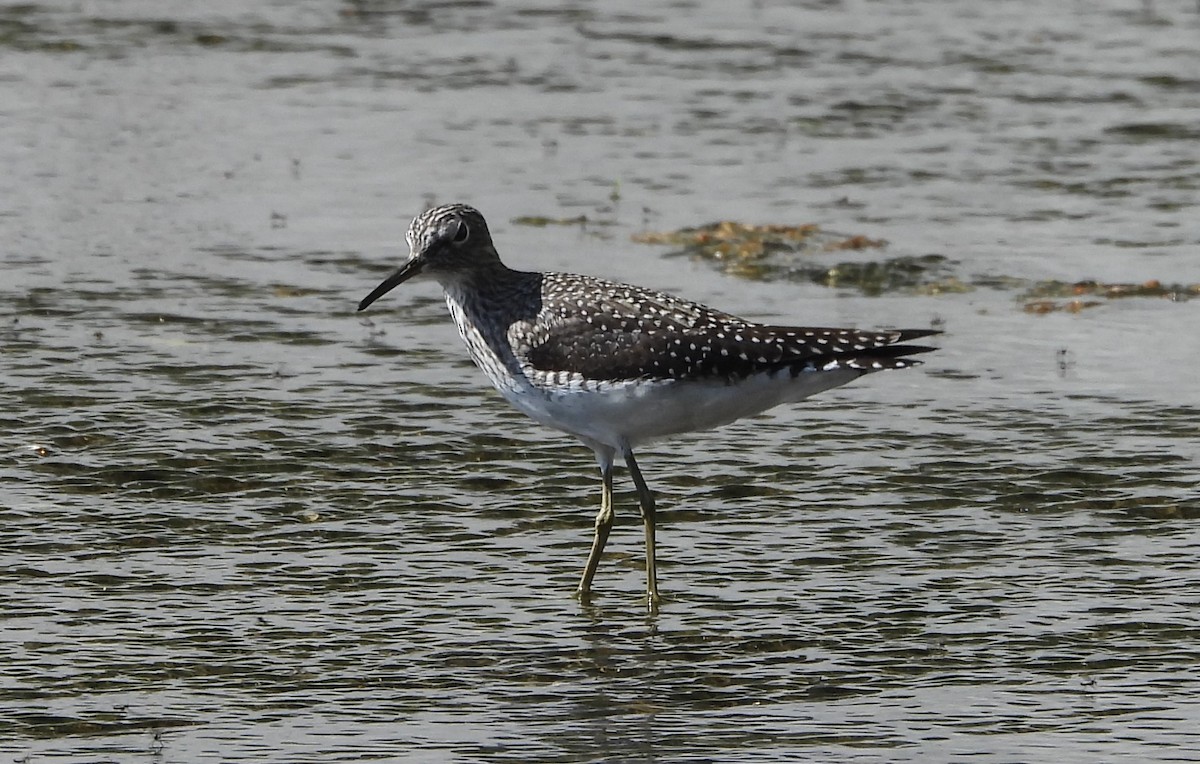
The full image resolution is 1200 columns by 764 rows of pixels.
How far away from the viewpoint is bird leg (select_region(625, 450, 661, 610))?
9.00m

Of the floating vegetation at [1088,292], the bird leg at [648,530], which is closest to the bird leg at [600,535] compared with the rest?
the bird leg at [648,530]

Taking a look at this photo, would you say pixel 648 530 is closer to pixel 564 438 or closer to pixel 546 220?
pixel 564 438

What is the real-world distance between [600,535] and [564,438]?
2.01m

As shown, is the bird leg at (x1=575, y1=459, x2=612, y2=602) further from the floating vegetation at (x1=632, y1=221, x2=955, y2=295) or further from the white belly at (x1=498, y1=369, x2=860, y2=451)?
the floating vegetation at (x1=632, y1=221, x2=955, y2=295)

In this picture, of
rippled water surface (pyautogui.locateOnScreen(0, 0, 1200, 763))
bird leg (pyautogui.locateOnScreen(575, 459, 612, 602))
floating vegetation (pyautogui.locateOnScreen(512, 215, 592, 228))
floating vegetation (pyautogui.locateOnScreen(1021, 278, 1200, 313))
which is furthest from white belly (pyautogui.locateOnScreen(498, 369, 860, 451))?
floating vegetation (pyautogui.locateOnScreen(512, 215, 592, 228))

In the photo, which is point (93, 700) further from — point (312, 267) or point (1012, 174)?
point (1012, 174)

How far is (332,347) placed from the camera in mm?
12508

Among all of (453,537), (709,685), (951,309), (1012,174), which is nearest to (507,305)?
(453,537)

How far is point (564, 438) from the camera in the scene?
11219mm

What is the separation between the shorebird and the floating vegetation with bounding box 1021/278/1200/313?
4.62 meters

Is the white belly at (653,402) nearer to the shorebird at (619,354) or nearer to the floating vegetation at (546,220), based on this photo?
the shorebird at (619,354)

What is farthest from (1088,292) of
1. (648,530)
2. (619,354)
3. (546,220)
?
(619,354)

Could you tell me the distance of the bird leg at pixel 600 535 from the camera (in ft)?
29.9

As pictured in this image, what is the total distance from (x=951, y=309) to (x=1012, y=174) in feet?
11.0
